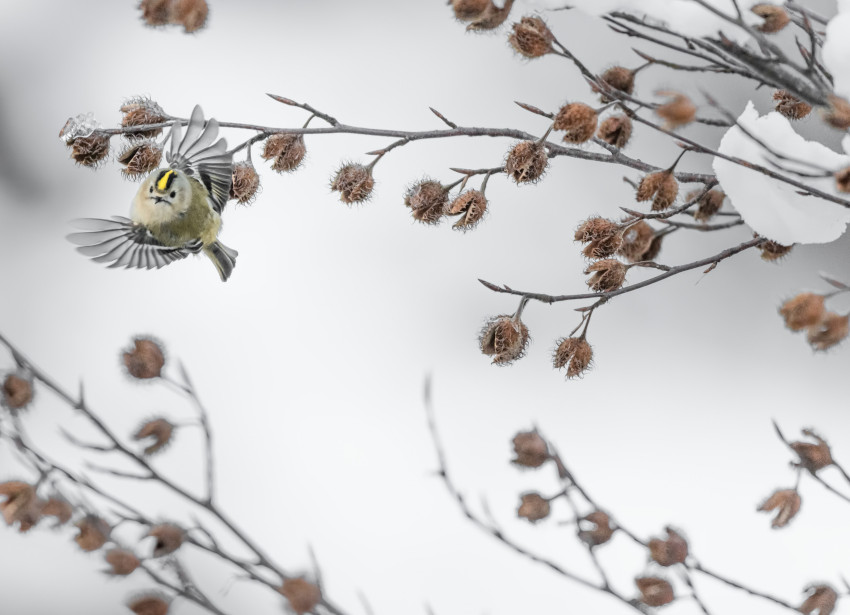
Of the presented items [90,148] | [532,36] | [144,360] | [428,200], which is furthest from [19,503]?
[532,36]

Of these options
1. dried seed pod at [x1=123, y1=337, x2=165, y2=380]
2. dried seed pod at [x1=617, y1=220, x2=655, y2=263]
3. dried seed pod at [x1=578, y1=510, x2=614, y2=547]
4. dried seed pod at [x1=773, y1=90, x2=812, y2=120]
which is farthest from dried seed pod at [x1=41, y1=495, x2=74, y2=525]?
dried seed pod at [x1=773, y1=90, x2=812, y2=120]

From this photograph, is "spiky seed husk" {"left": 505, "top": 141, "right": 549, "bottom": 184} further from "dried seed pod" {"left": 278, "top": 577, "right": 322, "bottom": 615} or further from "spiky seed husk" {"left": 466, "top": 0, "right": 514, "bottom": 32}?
"dried seed pod" {"left": 278, "top": 577, "right": 322, "bottom": 615}

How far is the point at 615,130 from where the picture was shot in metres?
0.62

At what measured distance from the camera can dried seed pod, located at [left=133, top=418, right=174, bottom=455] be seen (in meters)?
0.63

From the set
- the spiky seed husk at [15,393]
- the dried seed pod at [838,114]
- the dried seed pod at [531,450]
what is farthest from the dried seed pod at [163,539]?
the dried seed pod at [838,114]

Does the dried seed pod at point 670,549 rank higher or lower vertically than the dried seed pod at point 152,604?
higher

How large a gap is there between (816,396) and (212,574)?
4.16 ft

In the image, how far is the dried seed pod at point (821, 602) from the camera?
1.79ft

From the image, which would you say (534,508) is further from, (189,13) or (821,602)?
(189,13)

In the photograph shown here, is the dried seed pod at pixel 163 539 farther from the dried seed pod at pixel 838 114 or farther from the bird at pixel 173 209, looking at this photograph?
the dried seed pod at pixel 838 114

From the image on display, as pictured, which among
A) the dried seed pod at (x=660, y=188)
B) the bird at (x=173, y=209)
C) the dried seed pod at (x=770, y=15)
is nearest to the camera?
the dried seed pod at (x=770, y=15)

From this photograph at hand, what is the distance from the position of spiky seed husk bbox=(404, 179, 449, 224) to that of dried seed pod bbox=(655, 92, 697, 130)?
0.87ft

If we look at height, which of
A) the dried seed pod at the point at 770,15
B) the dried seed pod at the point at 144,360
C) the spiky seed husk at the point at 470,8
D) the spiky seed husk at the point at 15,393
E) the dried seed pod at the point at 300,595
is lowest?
the dried seed pod at the point at 300,595

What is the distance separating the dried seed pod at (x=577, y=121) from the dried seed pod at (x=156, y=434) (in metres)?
0.38
